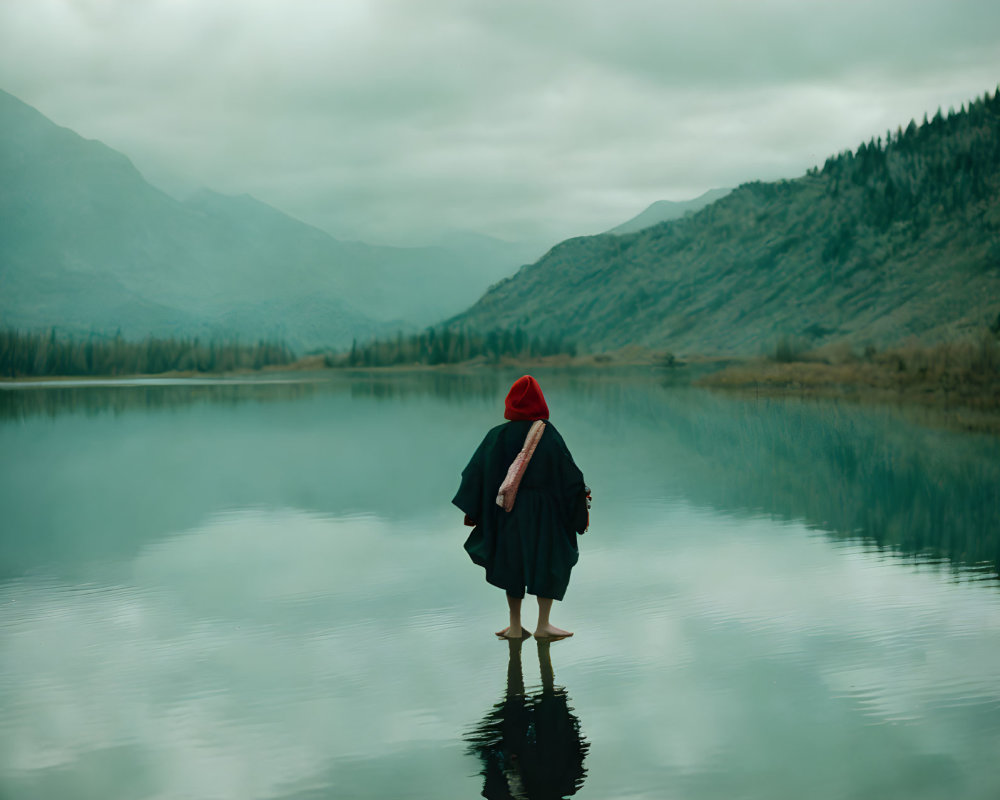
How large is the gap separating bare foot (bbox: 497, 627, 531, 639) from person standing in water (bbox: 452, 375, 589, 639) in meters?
0.01

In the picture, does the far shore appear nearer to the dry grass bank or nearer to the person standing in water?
the dry grass bank

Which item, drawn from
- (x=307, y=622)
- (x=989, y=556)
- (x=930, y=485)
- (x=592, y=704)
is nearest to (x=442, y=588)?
(x=307, y=622)

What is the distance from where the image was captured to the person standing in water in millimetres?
7586

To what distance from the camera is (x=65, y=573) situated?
1122 centimetres

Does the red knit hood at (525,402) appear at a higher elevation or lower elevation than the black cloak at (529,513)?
higher

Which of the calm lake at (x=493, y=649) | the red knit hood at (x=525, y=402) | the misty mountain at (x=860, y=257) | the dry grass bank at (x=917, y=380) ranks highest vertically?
the misty mountain at (x=860, y=257)

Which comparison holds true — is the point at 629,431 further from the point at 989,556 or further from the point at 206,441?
the point at 989,556

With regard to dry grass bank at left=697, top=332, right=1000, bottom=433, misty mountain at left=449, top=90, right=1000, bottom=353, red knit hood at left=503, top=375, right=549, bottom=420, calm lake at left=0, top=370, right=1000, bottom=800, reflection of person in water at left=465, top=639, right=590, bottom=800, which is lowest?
calm lake at left=0, top=370, right=1000, bottom=800

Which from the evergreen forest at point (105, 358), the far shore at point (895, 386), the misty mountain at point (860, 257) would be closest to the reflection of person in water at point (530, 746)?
the far shore at point (895, 386)

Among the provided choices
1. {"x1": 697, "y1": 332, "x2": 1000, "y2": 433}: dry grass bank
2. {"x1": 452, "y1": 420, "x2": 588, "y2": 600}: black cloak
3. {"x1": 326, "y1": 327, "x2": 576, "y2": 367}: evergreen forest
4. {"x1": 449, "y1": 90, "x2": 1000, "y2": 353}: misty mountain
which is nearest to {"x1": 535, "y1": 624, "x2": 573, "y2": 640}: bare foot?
{"x1": 452, "y1": 420, "x2": 588, "y2": 600}: black cloak

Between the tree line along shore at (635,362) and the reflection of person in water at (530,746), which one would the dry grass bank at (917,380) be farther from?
the reflection of person in water at (530,746)

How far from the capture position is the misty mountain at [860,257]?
124 meters

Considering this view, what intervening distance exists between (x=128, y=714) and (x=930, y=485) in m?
14.2

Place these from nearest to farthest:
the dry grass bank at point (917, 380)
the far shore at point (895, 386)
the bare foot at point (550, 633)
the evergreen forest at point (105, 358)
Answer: the bare foot at point (550, 633), the far shore at point (895, 386), the dry grass bank at point (917, 380), the evergreen forest at point (105, 358)
